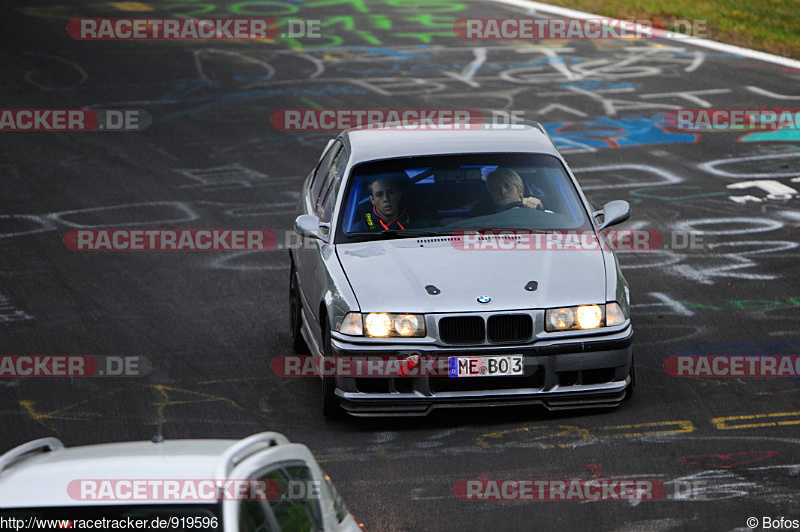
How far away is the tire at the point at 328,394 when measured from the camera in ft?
26.7

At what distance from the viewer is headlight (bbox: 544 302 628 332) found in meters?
7.84

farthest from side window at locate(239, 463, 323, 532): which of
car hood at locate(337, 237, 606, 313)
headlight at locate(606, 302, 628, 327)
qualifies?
headlight at locate(606, 302, 628, 327)

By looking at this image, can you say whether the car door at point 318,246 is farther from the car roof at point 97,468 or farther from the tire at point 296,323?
the car roof at point 97,468

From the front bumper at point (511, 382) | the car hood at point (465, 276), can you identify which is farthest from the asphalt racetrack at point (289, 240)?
the car hood at point (465, 276)

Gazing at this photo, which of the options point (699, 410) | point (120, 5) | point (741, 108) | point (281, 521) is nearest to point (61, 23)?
point (120, 5)

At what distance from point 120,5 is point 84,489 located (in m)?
25.6

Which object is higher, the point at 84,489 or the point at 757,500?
the point at 84,489

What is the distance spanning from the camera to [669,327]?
10.1 meters

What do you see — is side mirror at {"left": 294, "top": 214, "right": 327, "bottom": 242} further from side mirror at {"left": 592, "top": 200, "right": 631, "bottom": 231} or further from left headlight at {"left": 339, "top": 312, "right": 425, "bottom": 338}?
side mirror at {"left": 592, "top": 200, "right": 631, "bottom": 231}

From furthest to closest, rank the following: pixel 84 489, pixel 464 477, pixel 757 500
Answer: pixel 464 477
pixel 757 500
pixel 84 489

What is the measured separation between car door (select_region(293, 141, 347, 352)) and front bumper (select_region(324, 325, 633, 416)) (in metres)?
0.74

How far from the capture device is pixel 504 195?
902cm

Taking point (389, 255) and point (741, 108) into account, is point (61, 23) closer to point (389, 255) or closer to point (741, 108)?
point (741, 108)

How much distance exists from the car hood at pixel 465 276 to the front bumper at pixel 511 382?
0.83 feet
